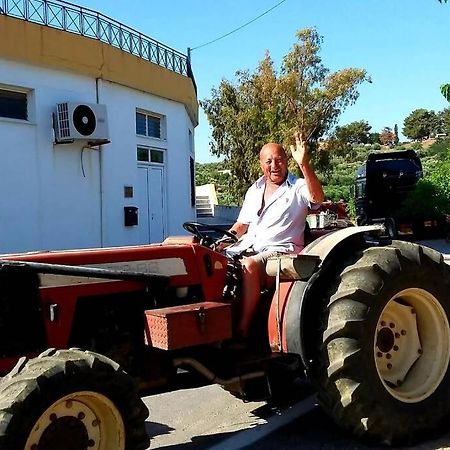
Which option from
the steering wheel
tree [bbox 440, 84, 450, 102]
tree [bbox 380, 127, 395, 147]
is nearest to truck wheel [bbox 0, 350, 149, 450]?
the steering wheel

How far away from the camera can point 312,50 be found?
27.7 meters

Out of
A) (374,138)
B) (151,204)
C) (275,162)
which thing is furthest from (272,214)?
(374,138)

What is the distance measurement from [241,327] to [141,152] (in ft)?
44.0

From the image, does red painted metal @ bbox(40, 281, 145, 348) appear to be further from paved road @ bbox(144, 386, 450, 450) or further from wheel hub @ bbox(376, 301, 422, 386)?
wheel hub @ bbox(376, 301, 422, 386)

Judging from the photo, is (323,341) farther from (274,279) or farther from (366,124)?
(366,124)

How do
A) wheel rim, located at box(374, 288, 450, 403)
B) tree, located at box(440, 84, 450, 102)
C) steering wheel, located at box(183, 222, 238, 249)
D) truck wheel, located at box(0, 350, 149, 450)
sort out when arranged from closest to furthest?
1. truck wheel, located at box(0, 350, 149, 450)
2. wheel rim, located at box(374, 288, 450, 403)
3. steering wheel, located at box(183, 222, 238, 249)
4. tree, located at box(440, 84, 450, 102)

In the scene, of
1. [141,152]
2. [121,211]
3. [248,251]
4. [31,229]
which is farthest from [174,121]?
[248,251]

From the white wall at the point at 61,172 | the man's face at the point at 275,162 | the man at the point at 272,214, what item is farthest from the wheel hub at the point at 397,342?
the white wall at the point at 61,172

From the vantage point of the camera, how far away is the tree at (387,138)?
104m

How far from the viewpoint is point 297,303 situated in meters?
4.18

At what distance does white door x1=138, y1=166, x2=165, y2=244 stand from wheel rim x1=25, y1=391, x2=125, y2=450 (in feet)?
45.2

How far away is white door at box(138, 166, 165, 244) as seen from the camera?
56.8ft

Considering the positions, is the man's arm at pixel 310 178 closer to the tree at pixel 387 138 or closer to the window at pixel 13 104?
the window at pixel 13 104

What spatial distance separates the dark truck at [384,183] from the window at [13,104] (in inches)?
395
